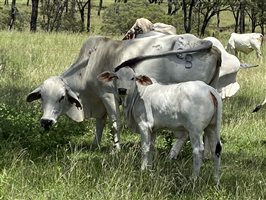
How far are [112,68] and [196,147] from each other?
5.79 feet

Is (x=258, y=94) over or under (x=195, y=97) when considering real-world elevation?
under

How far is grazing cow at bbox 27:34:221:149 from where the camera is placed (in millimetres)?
5766

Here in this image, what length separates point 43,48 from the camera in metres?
14.1

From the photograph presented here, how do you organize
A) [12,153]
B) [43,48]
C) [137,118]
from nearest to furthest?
[137,118]
[12,153]
[43,48]

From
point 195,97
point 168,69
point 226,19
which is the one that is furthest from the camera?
point 226,19

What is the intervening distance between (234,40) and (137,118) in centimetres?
1298

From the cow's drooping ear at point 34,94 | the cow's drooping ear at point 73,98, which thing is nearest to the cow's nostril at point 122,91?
the cow's drooping ear at point 73,98

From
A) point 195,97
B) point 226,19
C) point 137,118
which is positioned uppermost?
point 195,97

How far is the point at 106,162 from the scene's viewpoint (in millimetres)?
5016

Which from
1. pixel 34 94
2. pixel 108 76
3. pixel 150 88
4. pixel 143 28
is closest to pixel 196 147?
pixel 150 88

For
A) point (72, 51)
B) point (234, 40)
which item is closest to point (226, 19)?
point (234, 40)

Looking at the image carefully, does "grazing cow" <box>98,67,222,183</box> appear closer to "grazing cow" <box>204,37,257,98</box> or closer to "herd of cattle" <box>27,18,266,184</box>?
"herd of cattle" <box>27,18,266,184</box>

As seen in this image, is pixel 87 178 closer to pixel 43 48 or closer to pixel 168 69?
pixel 168 69

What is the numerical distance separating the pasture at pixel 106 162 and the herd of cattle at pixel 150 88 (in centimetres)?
26
